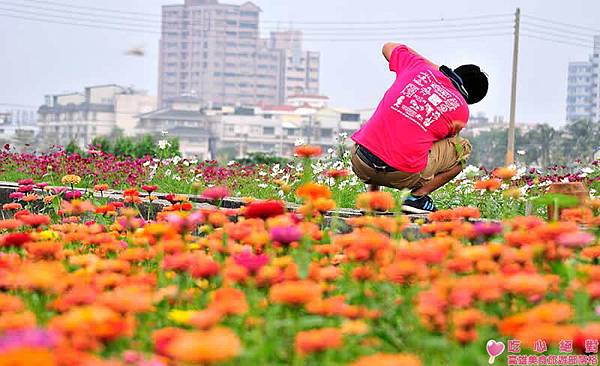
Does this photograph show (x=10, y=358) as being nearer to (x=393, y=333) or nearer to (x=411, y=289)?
(x=393, y=333)

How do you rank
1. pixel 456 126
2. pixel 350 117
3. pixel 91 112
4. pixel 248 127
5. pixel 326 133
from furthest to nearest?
1. pixel 91 112
2. pixel 326 133
3. pixel 248 127
4. pixel 350 117
5. pixel 456 126

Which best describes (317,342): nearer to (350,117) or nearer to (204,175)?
(204,175)

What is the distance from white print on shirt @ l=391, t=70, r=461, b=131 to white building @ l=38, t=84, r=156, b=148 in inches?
3136

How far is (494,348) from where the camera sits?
1.61m

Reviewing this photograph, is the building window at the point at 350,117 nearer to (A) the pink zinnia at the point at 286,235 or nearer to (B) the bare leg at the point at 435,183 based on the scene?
(B) the bare leg at the point at 435,183

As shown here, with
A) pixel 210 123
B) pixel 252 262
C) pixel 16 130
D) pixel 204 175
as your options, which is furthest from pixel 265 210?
pixel 210 123

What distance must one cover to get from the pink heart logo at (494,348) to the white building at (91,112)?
8270 cm

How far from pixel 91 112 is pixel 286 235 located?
88806 millimetres

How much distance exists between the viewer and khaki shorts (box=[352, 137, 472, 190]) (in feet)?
16.0

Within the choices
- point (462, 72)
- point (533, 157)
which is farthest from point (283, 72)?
point (462, 72)

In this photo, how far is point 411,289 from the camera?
1.77 meters

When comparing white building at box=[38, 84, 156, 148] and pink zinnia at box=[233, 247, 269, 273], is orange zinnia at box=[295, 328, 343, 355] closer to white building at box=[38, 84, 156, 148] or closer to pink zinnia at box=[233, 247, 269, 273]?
pink zinnia at box=[233, 247, 269, 273]

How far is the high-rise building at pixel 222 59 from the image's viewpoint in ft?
373

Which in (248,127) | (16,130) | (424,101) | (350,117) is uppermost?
(350,117)
